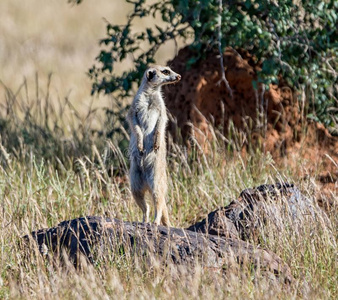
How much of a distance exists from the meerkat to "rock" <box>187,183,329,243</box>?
0.49 m

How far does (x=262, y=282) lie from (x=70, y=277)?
109cm

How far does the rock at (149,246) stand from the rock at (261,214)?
0.90 ft

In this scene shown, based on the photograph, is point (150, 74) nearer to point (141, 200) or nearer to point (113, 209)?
point (141, 200)

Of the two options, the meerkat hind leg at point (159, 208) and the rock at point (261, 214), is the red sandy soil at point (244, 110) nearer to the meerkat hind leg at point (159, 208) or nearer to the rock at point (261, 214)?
the meerkat hind leg at point (159, 208)

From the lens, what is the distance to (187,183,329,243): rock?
523 cm

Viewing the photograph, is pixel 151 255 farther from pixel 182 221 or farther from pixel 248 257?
pixel 182 221

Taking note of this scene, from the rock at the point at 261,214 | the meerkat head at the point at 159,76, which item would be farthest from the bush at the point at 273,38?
the rock at the point at 261,214

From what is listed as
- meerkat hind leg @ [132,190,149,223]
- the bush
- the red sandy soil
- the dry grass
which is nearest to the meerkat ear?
the dry grass

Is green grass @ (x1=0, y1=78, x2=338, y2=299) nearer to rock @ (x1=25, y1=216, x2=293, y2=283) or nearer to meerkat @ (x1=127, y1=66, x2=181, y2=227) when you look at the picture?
rock @ (x1=25, y1=216, x2=293, y2=283)

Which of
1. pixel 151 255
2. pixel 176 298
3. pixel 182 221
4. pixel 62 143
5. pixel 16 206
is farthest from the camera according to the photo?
pixel 62 143

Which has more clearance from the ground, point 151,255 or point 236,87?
point 236,87

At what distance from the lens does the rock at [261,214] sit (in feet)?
17.1

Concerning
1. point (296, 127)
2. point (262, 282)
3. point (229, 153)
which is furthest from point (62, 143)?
point (262, 282)

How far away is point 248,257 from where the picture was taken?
4734 mm
